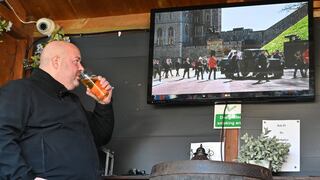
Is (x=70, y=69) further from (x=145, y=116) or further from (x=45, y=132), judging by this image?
(x=145, y=116)

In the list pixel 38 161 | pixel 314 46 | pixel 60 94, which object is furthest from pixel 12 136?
pixel 314 46

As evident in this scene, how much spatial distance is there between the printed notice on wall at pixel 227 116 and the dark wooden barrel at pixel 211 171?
2.85 feet

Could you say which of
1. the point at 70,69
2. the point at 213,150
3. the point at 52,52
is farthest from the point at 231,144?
the point at 52,52

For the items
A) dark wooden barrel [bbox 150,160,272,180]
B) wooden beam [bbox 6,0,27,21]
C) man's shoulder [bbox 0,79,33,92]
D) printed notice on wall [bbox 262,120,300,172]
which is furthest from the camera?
wooden beam [bbox 6,0,27,21]

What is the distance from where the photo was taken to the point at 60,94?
280 centimetres

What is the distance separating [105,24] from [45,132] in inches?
56.2

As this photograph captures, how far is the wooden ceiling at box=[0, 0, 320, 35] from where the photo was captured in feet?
12.3

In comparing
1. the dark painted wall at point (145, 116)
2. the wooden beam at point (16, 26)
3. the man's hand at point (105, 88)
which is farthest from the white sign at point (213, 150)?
the wooden beam at point (16, 26)

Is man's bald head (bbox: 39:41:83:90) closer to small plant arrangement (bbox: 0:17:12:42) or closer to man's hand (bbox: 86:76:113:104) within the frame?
man's hand (bbox: 86:76:113:104)

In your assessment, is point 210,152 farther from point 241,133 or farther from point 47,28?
point 47,28

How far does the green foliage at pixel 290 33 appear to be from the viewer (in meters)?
3.32

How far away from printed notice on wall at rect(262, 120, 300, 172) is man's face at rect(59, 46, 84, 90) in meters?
1.12

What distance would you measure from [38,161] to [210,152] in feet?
3.75

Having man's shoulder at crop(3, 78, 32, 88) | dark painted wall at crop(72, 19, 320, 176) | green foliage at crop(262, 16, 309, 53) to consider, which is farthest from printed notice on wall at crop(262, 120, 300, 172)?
man's shoulder at crop(3, 78, 32, 88)
